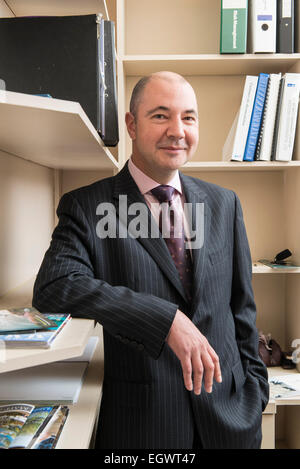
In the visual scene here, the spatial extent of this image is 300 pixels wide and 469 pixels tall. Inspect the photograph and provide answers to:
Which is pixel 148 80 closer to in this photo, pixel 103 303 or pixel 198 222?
pixel 198 222

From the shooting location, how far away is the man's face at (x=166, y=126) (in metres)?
1.19

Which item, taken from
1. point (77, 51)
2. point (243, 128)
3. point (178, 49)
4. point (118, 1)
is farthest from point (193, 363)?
point (178, 49)

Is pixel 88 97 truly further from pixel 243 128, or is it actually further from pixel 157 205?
pixel 243 128

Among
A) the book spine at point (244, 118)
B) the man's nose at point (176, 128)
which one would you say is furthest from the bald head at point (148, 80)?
the book spine at point (244, 118)

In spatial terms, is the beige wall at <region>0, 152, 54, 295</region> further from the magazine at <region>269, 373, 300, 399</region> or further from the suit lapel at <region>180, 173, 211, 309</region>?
the magazine at <region>269, 373, 300, 399</region>

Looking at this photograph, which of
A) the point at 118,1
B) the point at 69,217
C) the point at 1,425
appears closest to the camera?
the point at 1,425

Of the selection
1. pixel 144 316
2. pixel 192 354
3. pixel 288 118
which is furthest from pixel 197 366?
pixel 288 118

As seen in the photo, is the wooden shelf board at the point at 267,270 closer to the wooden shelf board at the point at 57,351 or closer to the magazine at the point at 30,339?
the wooden shelf board at the point at 57,351

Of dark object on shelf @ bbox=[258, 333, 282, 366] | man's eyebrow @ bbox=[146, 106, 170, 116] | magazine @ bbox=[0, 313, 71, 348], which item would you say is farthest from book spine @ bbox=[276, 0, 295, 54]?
magazine @ bbox=[0, 313, 71, 348]

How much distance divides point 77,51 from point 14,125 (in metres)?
0.40

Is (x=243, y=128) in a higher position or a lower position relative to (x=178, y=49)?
lower

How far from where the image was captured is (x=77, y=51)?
112 cm

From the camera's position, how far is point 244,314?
1309mm

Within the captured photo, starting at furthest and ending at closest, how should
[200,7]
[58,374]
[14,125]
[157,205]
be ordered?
[200,7]
[157,205]
[58,374]
[14,125]
